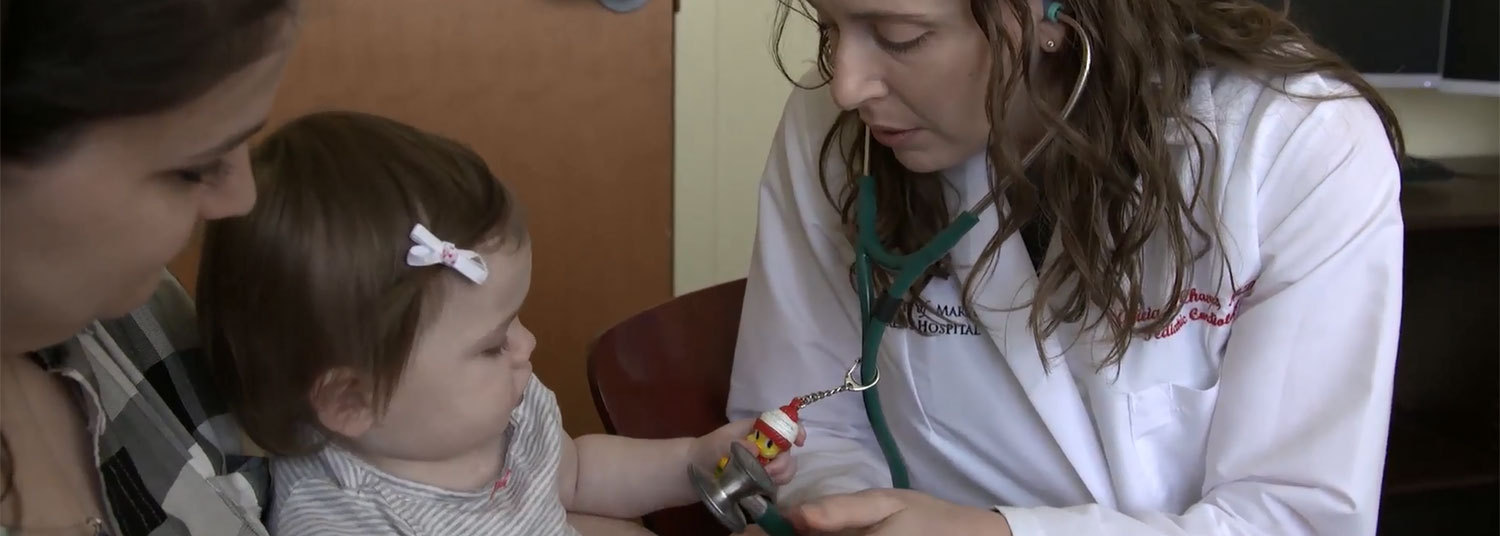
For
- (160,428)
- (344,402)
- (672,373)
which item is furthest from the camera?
(672,373)

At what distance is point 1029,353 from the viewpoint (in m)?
1.10

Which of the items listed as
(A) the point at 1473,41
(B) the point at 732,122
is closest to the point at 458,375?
(B) the point at 732,122

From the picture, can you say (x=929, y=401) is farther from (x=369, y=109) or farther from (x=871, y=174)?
(x=369, y=109)

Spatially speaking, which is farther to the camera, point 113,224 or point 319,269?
point 319,269

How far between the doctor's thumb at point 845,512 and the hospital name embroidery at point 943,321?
231 millimetres

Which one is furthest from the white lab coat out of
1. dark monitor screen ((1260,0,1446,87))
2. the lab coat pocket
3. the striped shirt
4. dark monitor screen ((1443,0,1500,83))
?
dark monitor screen ((1443,0,1500,83))

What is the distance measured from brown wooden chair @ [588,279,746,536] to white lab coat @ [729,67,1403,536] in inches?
2.9

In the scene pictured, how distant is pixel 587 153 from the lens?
2139 millimetres

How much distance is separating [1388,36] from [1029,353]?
4.44 ft

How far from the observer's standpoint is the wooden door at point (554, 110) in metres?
1.95

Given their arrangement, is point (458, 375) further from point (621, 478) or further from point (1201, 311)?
point (1201, 311)

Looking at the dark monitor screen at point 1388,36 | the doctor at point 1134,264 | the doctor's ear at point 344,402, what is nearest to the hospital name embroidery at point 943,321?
the doctor at point 1134,264

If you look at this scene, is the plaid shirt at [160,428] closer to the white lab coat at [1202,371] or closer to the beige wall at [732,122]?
the white lab coat at [1202,371]

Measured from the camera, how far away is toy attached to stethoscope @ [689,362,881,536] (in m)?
0.95
